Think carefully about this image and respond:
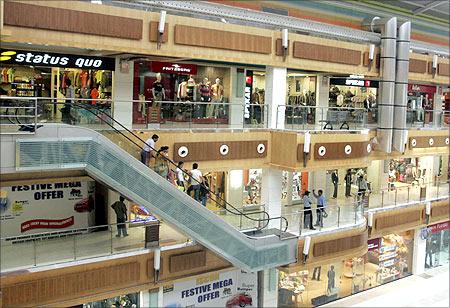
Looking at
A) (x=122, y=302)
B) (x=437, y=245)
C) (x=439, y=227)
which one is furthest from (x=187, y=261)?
(x=437, y=245)

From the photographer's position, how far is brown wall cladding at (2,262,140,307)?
13297 millimetres

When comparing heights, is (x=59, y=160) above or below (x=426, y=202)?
above

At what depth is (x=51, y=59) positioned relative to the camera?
17.0 metres

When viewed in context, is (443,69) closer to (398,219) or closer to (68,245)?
(398,219)

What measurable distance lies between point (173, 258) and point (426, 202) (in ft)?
48.0

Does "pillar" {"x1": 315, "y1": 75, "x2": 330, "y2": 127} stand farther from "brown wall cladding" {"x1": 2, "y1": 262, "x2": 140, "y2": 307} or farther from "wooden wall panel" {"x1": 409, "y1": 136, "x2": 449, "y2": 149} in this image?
"brown wall cladding" {"x1": 2, "y1": 262, "x2": 140, "y2": 307}

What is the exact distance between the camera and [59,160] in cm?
1234

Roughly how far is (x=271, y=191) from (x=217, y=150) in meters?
3.31

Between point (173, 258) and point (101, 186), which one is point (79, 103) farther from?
point (173, 258)

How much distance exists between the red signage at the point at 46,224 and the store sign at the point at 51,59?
4886 millimetres

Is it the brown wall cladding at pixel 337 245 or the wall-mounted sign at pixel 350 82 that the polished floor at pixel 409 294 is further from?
the wall-mounted sign at pixel 350 82

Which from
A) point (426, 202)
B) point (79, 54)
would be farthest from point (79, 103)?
point (426, 202)

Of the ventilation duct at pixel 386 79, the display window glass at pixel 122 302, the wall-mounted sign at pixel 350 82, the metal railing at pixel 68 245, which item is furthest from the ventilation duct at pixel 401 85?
the display window glass at pixel 122 302

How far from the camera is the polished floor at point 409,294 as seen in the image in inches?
901
